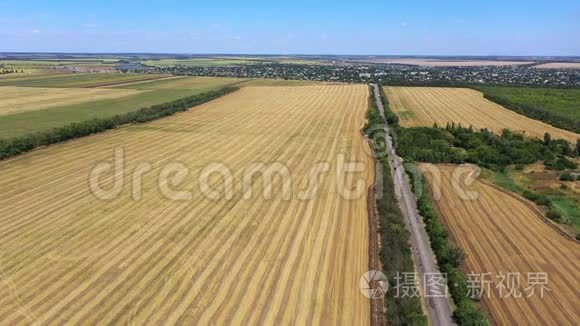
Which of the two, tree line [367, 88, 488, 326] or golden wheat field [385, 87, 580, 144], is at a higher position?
tree line [367, 88, 488, 326]

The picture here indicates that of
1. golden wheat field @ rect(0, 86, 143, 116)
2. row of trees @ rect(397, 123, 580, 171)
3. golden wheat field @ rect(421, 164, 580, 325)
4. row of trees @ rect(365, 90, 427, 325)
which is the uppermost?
row of trees @ rect(365, 90, 427, 325)

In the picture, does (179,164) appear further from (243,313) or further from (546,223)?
(546,223)

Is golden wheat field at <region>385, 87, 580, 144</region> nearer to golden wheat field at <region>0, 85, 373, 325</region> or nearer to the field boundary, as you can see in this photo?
golden wheat field at <region>0, 85, 373, 325</region>

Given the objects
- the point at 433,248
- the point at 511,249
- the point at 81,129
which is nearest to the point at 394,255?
the point at 433,248

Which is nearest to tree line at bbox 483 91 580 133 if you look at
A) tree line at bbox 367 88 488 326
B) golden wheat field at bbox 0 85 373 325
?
golden wheat field at bbox 0 85 373 325

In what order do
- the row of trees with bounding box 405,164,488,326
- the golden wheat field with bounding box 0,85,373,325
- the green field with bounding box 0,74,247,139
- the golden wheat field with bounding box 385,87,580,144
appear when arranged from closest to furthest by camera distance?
the row of trees with bounding box 405,164,488,326 < the golden wheat field with bounding box 0,85,373,325 < the green field with bounding box 0,74,247,139 < the golden wheat field with bounding box 385,87,580,144

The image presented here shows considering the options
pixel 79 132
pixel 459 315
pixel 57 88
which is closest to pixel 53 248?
pixel 459 315

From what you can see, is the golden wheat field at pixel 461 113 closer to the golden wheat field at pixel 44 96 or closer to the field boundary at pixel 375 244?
the field boundary at pixel 375 244
